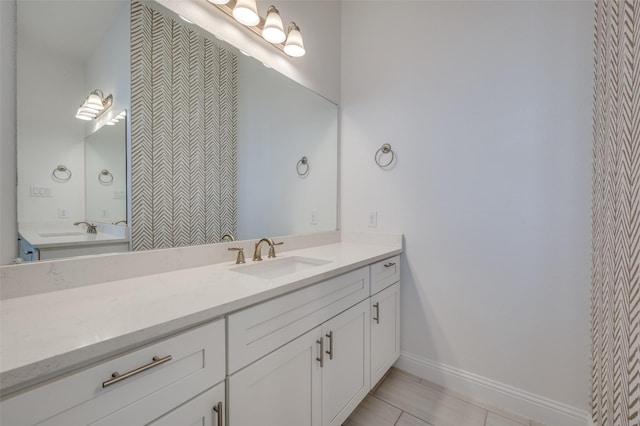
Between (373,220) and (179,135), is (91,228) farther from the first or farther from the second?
(373,220)

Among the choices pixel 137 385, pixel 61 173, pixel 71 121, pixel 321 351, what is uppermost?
pixel 71 121

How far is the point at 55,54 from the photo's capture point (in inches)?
35.7

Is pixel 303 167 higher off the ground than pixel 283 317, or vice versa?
pixel 303 167

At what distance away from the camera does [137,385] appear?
61 centimetres

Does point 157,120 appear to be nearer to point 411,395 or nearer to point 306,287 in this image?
point 306,287

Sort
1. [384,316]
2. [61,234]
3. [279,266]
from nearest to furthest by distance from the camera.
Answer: [61,234]
[279,266]
[384,316]

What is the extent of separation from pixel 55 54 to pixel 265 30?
2.99 ft

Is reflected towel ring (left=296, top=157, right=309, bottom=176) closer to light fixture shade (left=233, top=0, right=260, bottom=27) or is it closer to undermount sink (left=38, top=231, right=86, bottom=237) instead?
light fixture shade (left=233, top=0, right=260, bottom=27)

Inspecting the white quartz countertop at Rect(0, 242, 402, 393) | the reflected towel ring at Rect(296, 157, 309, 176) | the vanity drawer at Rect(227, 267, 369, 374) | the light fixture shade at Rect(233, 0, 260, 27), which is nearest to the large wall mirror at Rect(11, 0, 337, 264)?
the light fixture shade at Rect(233, 0, 260, 27)

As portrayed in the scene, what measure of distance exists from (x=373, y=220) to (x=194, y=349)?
1491 mm

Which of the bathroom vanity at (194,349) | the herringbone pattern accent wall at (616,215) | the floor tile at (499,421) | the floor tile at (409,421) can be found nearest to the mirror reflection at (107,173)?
the bathroom vanity at (194,349)

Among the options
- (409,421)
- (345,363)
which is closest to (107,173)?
(345,363)

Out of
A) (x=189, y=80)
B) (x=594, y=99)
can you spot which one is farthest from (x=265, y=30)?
(x=594, y=99)

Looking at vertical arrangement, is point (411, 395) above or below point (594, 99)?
below
